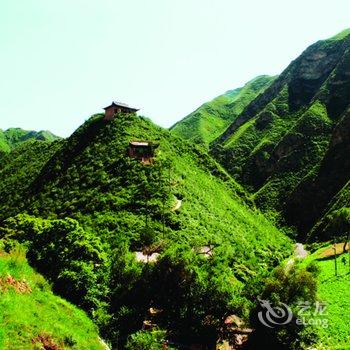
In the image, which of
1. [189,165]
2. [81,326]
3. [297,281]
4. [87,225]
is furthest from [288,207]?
[81,326]

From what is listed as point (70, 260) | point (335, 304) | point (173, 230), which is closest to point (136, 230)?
point (173, 230)

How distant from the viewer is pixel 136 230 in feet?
233

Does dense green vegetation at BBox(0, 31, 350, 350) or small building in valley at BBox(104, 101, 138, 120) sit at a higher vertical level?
small building in valley at BBox(104, 101, 138, 120)

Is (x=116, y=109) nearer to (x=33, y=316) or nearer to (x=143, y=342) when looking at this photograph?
(x=143, y=342)

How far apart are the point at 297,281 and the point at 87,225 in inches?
1502

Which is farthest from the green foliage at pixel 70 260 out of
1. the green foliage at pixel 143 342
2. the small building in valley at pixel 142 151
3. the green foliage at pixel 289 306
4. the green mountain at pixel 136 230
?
the small building in valley at pixel 142 151

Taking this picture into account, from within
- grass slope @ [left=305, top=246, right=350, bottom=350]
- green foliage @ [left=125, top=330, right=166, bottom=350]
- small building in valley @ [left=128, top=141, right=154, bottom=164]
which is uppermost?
small building in valley @ [left=128, top=141, right=154, bottom=164]

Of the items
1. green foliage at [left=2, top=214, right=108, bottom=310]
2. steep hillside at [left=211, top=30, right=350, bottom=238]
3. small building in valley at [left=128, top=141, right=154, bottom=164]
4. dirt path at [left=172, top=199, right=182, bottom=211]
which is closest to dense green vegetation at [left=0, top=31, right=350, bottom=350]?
green foliage at [left=2, top=214, right=108, bottom=310]

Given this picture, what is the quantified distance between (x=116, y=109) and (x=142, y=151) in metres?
24.4

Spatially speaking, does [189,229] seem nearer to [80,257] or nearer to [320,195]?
[80,257]

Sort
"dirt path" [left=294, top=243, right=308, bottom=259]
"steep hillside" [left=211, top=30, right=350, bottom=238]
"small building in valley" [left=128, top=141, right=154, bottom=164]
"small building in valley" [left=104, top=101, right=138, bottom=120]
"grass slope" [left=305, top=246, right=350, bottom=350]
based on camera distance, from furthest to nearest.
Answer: "steep hillside" [left=211, top=30, right=350, bottom=238] < "small building in valley" [left=104, top=101, right=138, bottom=120] < "dirt path" [left=294, top=243, right=308, bottom=259] < "small building in valley" [left=128, top=141, right=154, bottom=164] < "grass slope" [left=305, top=246, right=350, bottom=350]

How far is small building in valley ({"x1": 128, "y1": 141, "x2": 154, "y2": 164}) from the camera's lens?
94062 mm

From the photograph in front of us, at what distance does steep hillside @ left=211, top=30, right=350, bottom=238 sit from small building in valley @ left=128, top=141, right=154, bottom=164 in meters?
52.4

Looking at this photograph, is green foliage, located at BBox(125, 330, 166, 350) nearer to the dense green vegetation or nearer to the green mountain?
the dense green vegetation
